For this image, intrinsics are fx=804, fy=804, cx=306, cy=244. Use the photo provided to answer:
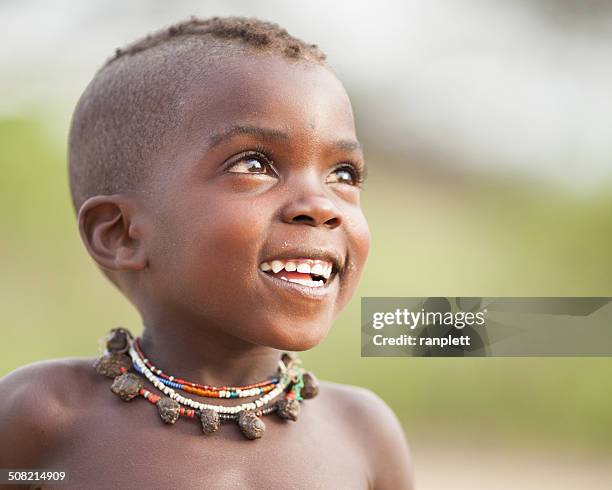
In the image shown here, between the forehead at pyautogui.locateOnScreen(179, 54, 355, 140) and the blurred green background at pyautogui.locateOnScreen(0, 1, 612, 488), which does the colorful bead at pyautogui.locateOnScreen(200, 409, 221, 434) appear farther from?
the blurred green background at pyautogui.locateOnScreen(0, 1, 612, 488)

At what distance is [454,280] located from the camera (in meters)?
2.33

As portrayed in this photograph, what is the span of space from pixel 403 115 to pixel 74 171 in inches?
66.1

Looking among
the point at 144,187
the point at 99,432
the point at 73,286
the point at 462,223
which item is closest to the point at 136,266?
the point at 144,187

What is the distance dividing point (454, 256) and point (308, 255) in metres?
1.45

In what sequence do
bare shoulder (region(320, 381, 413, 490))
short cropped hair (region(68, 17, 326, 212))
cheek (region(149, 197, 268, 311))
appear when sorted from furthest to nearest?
bare shoulder (region(320, 381, 413, 490))
short cropped hair (region(68, 17, 326, 212))
cheek (region(149, 197, 268, 311))

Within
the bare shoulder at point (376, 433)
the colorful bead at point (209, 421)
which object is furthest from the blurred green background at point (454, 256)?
the colorful bead at point (209, 421)

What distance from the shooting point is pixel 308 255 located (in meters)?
1.09

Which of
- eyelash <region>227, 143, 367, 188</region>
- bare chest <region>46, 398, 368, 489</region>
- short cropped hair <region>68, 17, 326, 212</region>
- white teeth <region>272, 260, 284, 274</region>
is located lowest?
bare chest <region>46, 398, 368, 489</region>

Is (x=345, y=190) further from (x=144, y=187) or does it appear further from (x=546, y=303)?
(x=546, y=303)

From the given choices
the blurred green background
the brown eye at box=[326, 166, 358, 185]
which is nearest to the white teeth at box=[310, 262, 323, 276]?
the brown eye at box=[326, 166, 358, 185]

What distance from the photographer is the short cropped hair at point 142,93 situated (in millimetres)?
1179

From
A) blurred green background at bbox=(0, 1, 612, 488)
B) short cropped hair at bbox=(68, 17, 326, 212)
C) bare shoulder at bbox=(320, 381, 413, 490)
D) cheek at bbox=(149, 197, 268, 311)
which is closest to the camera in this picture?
cheek at bbox=(149, 197, 268, 311)

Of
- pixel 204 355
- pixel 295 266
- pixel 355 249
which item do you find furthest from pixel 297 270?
pixel 204 355

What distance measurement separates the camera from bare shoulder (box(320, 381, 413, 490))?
52.3 inches
